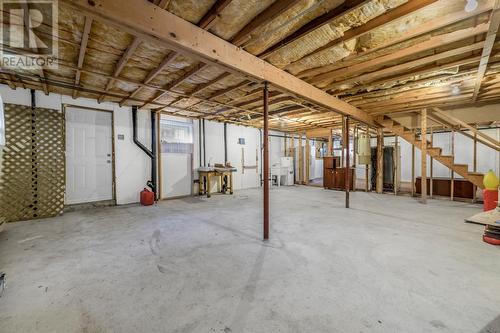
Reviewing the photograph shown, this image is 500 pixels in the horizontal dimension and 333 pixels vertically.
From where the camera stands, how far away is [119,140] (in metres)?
5.44

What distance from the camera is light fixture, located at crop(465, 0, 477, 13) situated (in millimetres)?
1889

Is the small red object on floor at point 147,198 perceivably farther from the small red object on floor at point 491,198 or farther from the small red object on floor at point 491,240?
the small red object on floor at point 491,198

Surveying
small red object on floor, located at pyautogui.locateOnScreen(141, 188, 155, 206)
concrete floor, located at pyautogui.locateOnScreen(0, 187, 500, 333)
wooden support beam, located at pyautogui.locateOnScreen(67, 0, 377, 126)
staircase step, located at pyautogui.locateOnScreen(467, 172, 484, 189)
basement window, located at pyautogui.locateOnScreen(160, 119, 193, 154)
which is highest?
wooden support beam, located at pyautogui.locateOnScreen(67, 0, 377, 126)

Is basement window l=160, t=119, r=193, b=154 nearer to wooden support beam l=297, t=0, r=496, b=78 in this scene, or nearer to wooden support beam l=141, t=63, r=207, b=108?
wooden support beam l=141, t=63, r=207, b=108

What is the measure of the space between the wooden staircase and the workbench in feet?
17.1

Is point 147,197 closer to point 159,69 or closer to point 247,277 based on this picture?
point 159,69

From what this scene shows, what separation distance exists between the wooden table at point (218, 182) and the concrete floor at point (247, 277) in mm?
2908

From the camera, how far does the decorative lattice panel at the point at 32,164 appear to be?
388 cm

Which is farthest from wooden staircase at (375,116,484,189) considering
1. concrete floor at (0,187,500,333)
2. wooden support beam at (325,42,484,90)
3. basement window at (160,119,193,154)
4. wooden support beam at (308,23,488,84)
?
basement window at (160,119,193,154)

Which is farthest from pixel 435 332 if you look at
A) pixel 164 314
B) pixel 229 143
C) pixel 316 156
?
pixel 316 156

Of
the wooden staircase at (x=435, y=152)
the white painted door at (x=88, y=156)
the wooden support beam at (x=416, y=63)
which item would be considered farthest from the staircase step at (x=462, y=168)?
the white painted door at (x=88, y=156)

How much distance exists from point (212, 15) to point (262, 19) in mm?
500

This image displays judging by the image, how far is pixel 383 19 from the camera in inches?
84.1

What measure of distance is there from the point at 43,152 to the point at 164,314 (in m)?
4.66
